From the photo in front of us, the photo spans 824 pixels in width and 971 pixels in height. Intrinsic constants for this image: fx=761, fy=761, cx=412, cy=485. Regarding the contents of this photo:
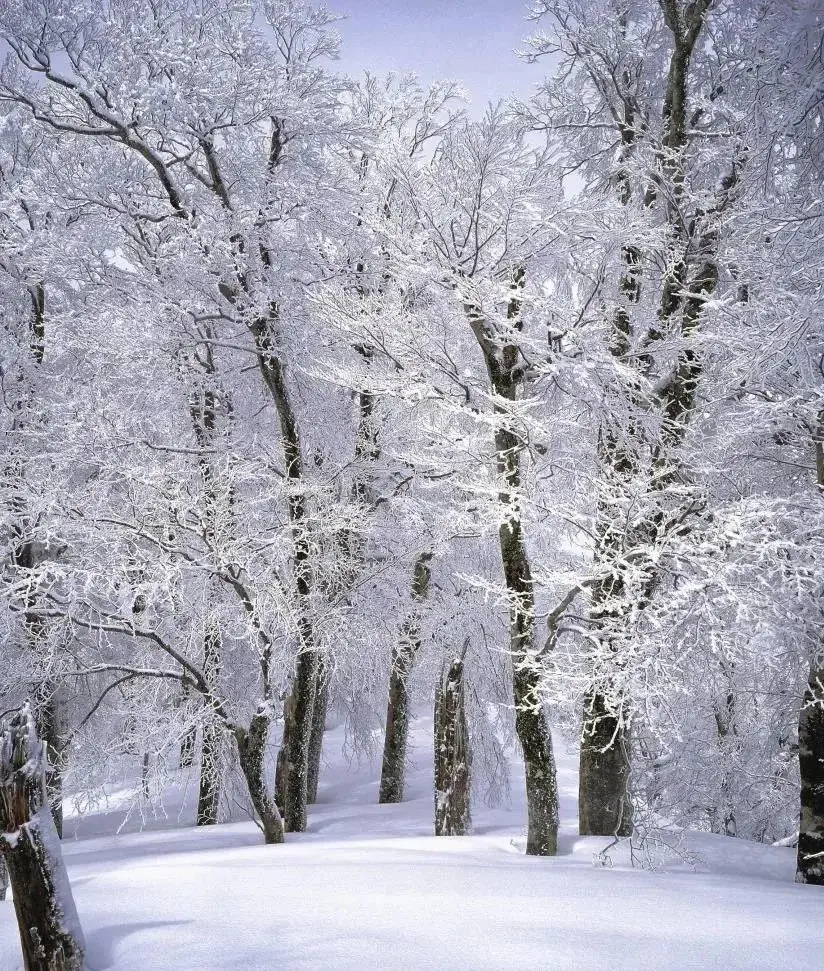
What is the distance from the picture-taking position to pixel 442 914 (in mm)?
3939

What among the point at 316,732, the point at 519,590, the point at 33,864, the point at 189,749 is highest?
the point at 519,590

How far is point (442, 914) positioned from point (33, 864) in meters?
2.00

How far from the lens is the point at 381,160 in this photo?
287 inches

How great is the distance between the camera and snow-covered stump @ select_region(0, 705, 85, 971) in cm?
326

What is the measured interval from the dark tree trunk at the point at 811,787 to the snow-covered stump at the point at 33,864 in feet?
17.6

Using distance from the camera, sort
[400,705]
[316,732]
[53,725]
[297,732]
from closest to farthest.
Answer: [297,732] < [53,725] < [400,705] < [316,732]

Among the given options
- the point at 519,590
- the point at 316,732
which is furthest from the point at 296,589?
the point at 316,732

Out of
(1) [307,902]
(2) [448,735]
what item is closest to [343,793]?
(2) [448,735]

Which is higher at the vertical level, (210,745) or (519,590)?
(519,590)

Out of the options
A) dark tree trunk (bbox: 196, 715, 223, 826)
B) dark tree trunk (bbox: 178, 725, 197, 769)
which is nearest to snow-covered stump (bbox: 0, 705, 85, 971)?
dark tree trunk (bbox: 196, 715, 223, 826)

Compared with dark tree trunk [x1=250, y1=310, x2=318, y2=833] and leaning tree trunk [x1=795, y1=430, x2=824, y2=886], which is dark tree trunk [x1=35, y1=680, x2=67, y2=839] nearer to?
dark tree trunk [x1=250, y1=310, x2=318, y2=833]

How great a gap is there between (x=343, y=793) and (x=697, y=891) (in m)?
12.5

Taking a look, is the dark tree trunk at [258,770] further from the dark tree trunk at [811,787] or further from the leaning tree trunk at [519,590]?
the dark tree trunk at [811,787]

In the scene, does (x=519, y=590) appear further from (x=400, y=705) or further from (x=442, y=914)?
(x=400, y=705)
